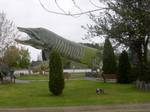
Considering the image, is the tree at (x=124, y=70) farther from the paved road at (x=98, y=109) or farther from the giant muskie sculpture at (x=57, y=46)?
the giant muskie sculpture at (x=57, y=46)

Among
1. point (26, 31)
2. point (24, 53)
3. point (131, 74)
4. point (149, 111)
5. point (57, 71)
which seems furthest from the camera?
point (24, 53)

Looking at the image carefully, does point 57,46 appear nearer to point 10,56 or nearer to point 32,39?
point 32,39

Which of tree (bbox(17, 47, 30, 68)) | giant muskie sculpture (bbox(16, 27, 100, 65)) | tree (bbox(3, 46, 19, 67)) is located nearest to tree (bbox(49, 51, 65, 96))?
giant muskie sculpture (bbox(16, 27, 100, 65))

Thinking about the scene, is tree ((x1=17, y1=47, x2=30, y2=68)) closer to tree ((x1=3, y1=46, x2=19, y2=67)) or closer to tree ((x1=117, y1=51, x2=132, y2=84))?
tree ((x1=3, y1=46, x2=19, y2=67))

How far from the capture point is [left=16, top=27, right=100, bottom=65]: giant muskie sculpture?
2409 inches

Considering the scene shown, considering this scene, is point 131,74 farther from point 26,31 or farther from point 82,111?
point 26,31

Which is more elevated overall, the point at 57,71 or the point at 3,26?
the point at 3,26

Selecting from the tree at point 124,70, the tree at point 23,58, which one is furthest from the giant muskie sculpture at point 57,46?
the tree at point 124,70

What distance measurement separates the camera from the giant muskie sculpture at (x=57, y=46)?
61.2 m

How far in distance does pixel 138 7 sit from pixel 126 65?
28805mm

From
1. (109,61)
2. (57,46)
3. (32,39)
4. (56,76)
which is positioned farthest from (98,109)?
(57,46)

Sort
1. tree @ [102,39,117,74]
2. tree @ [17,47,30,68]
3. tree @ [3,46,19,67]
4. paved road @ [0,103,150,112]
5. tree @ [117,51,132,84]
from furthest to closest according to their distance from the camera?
tree @ [17,47,30,68] < tree @ [3,46,19,67] < tree @ [102,39,117,74] < tree @ [117,51,132,84] < paved road @ [0,103,150,112]

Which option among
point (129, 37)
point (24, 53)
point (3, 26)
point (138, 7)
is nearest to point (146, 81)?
point (129, 37)

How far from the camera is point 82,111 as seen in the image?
55.0 feet
